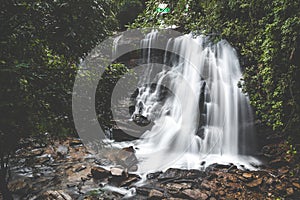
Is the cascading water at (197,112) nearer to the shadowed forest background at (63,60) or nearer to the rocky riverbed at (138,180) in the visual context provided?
the rocky riverbed at (138,180)

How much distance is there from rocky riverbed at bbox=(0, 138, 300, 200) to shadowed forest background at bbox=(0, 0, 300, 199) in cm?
54

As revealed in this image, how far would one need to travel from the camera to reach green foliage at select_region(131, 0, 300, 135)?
166 inches

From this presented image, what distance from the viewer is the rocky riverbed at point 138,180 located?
171 inches

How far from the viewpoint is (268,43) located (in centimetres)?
445

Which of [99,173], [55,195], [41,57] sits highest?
[41,57]

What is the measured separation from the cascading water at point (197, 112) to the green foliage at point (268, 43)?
2.44 feet

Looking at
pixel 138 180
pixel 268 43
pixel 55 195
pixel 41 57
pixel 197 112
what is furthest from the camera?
pixel 197 112

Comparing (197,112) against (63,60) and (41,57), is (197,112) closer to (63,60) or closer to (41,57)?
(63,60)

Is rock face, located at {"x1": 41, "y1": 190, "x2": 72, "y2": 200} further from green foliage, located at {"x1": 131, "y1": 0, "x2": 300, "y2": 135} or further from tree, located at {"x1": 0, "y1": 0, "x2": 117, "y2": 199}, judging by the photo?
green foliage, located at {"x1": 131, "y1": 0, "x2": 300, "y2": 135}

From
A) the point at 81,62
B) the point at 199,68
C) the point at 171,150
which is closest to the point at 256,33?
the point at 199,68

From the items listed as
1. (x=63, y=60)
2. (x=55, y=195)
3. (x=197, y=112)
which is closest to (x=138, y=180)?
(x=55, y=195)

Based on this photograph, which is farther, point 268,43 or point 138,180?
point 138,180

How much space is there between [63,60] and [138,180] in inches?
120

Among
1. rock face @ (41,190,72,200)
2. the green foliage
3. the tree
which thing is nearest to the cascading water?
the green foliage
